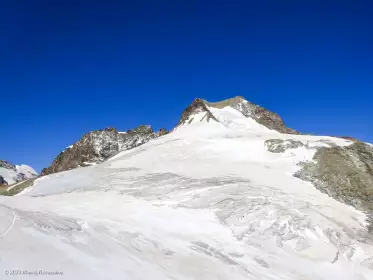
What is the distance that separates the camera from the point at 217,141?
3566 centimetres

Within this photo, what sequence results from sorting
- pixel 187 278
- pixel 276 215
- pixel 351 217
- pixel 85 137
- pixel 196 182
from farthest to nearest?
pixel 85 137
pixel 196 182
pixel 351 217
pixel 276 215
pixel 187 278

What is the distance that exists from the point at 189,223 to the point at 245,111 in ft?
109

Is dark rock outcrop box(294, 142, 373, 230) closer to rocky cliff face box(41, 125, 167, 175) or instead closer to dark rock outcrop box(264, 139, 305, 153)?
dark rock outcrop box(264, 139, 305, 153)

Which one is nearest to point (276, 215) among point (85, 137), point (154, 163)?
point (154, 163)

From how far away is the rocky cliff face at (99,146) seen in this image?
176ft

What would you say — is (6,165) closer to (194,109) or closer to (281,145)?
(194,109)

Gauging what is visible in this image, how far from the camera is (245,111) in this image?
1945 inches

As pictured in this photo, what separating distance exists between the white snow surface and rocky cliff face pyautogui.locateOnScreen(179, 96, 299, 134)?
1558 cm

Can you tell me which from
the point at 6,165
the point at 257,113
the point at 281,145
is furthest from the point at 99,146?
the point at 6,165

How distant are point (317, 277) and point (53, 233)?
407 inches

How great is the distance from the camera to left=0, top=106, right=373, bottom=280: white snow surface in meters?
11.7

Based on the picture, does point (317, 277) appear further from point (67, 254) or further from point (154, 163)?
point (154, 163)

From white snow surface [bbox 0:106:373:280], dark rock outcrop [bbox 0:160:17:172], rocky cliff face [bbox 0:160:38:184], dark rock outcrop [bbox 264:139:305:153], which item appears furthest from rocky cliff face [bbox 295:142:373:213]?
dark rock outcrop [bbox 0:160:17:172]

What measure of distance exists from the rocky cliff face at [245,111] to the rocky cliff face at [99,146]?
6.92 metres
